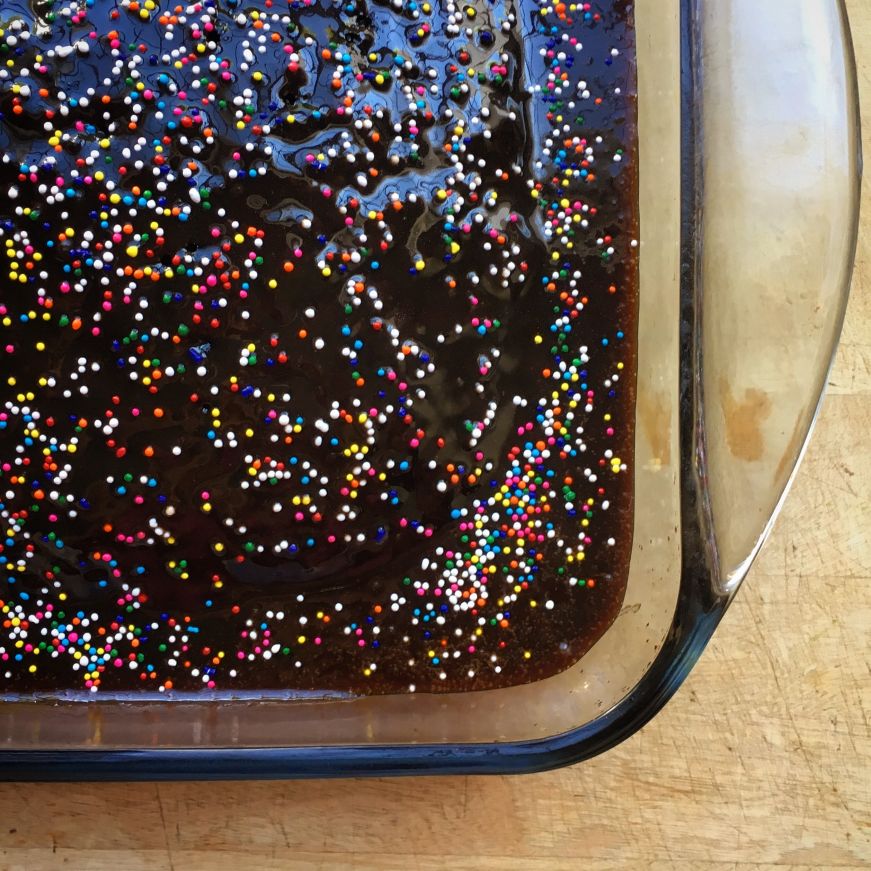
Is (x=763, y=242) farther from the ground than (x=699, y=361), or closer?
farther from the ground

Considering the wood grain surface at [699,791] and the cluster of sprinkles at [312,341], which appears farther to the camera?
the wood grain surface at [699,791]

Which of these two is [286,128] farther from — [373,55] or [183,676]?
[183,676]

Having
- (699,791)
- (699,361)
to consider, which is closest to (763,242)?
(699,361)

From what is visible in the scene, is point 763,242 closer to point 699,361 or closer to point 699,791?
point 699,361

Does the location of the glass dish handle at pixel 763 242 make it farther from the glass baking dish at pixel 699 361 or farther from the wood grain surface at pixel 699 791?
the wood grain surface at pixel 699 791

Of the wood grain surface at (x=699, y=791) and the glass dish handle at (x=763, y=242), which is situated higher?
the glass dish handle at (x=763, y=242)

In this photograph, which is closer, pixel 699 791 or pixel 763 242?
pixel 763 242

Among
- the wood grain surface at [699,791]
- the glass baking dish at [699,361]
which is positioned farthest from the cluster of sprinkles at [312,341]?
the wood grain surface at [699,791]
